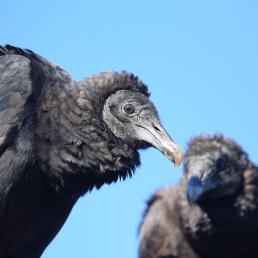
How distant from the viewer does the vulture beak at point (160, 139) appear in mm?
7062

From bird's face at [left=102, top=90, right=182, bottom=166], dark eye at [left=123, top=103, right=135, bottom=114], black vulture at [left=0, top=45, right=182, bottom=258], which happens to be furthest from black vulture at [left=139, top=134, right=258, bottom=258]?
dark eye at [left=123, top=103, right=135, bottom=114]

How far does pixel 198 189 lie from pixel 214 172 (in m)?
0.33

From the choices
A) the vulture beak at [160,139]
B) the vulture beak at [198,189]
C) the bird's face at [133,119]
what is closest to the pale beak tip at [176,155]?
the vulture beak at [160,139]

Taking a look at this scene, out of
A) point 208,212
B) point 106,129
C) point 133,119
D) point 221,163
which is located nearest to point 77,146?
point 106,129

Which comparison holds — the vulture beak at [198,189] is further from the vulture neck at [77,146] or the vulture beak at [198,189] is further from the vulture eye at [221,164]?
the vulture neck at [77,146]

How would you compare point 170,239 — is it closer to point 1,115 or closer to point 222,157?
point 222,157

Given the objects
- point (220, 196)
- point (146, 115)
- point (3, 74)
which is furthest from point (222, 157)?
point (3, 74)

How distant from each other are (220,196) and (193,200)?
0.39 metres

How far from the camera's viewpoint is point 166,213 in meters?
6.16

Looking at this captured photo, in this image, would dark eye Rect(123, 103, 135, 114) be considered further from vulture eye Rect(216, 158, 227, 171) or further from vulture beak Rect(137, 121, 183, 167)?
vulture eye Rect(216, 158, 227, 171)

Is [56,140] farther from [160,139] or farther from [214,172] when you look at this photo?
[214,172]

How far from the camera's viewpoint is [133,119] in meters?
7.69

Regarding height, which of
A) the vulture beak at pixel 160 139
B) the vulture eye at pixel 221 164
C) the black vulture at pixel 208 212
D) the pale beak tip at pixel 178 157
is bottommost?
the black vulture at pixel 208 212

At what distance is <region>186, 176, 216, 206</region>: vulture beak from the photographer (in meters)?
5.71
